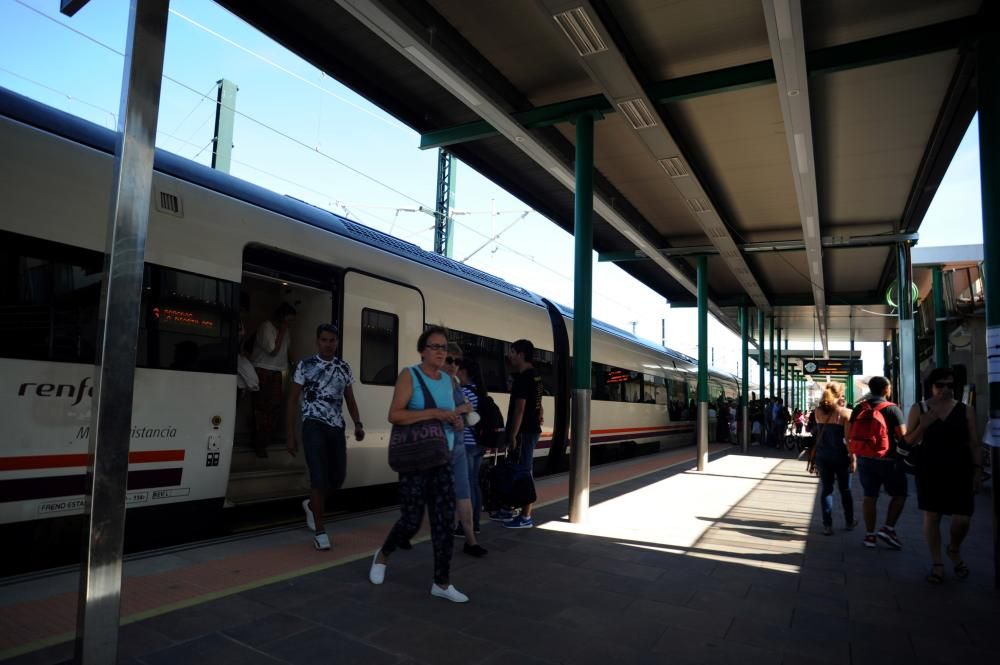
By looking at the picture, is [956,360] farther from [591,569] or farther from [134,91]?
[134,91]

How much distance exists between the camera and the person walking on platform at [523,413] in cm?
550

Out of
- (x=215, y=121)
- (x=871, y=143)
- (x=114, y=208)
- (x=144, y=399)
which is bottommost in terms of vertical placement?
(x=144, y=399)

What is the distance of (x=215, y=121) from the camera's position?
12.2 m

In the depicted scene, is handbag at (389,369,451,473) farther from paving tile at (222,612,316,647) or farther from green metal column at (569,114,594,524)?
green metal column at (569,114,594,524)

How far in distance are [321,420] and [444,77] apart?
3.55m

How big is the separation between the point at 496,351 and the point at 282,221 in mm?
3858

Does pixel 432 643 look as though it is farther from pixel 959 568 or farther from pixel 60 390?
pixel 959 568

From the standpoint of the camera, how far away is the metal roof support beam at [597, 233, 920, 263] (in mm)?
11305

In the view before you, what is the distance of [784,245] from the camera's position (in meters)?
12.2

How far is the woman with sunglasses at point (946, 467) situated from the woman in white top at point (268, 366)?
532 cm

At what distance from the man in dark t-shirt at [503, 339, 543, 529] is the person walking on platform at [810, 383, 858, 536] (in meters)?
2.85

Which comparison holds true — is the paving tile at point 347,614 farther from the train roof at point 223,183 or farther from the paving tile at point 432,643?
the train roof at point 223,183

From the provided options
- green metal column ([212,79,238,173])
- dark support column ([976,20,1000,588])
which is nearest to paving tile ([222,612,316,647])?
dark support column ([976,20,1000,588])

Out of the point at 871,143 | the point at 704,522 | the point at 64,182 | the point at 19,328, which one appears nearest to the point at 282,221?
the point at 64,182
